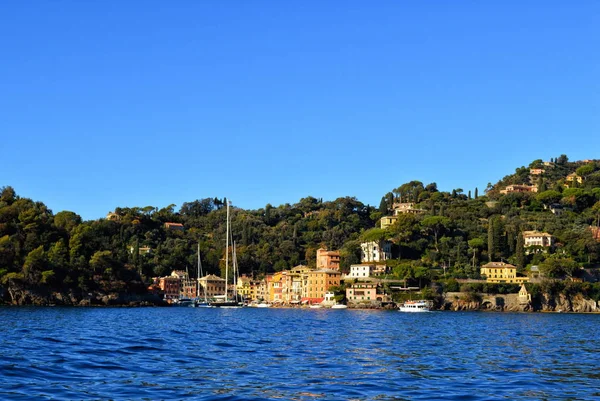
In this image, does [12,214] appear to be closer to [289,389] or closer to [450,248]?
[450,248]

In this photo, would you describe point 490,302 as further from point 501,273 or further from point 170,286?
point 170,286

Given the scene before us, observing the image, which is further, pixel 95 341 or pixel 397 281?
pixel 397 281

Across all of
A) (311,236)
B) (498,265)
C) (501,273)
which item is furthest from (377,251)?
(311,236)

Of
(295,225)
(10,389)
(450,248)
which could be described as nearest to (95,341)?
(10,389)

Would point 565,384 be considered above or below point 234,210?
below

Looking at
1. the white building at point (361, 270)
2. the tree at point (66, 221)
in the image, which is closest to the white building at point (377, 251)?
the white building at point (361, 270)

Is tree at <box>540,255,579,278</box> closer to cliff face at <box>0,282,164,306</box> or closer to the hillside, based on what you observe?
the hillside

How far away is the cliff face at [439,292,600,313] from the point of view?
104062 mm

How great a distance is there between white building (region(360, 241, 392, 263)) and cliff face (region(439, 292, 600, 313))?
2201 centimetres

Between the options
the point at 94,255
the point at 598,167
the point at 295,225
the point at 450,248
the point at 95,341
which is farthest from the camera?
the point at 598,167

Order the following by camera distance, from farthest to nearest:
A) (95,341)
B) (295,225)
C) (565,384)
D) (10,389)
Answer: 1. (295,225)
2. (95,341)
3. (565,384)
4. (10,389)

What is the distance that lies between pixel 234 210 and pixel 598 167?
95.5m

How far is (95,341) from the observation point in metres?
31.2

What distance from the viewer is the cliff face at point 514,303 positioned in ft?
341
